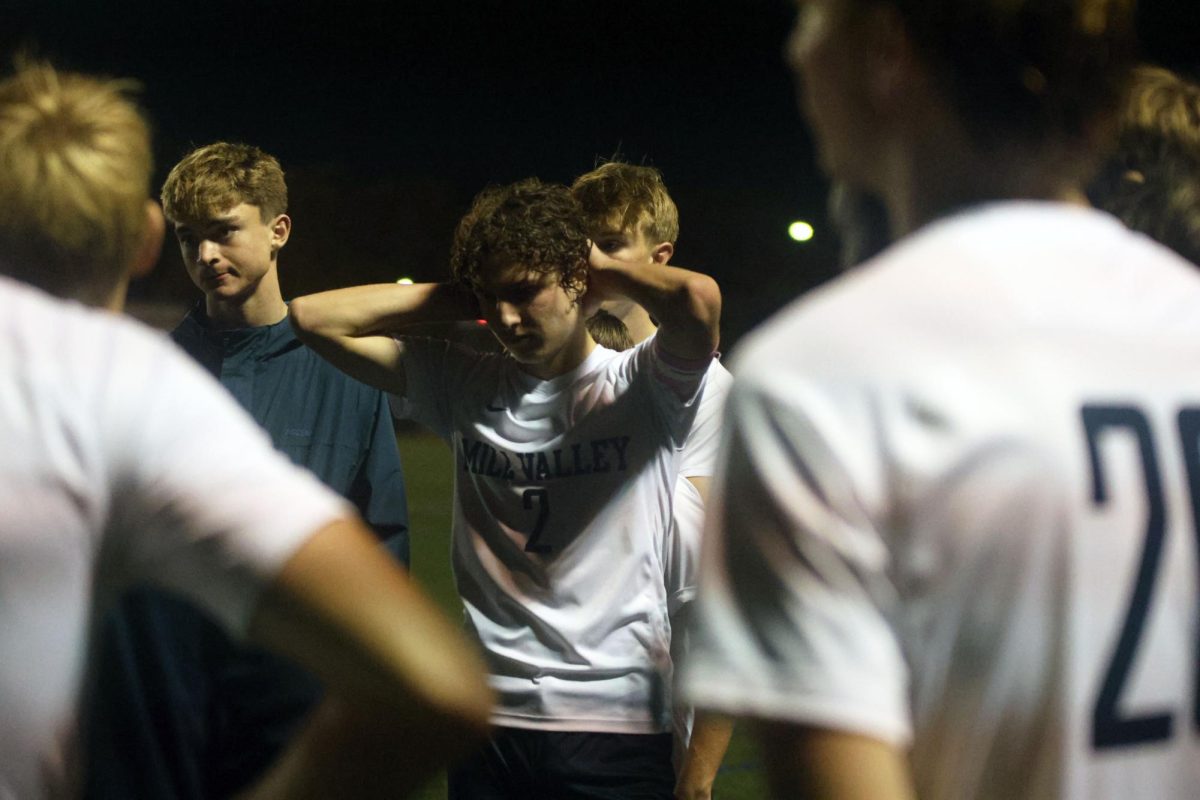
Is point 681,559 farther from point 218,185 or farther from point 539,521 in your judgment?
point 218,185

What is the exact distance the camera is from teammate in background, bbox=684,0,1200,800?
771 millimetres

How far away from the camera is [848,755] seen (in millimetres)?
759

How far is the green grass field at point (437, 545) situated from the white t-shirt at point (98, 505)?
1.55m

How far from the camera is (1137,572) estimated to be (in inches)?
31.7

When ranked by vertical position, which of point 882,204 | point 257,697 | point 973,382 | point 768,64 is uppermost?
point 768,64

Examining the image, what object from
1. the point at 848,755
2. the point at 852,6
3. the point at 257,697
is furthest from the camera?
the point at 257,697

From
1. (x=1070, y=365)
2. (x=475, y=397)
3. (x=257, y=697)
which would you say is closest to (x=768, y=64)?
(x=475, y=397)

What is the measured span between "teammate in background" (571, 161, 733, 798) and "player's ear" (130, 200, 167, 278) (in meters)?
1.82

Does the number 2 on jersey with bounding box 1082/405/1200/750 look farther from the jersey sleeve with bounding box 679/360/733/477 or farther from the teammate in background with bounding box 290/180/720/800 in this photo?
the jersey sleeve with bounding box 679/360/733/477

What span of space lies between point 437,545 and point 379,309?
23.0 feet

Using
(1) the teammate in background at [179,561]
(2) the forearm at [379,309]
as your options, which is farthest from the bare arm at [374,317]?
(1) the teammate in background at [179,561]

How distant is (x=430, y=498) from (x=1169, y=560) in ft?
36.4

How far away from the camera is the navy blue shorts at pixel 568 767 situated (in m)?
2.57

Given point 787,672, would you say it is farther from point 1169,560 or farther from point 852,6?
point 852,6
